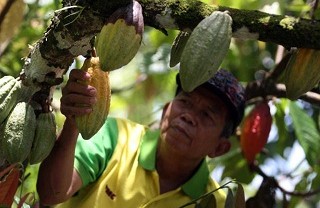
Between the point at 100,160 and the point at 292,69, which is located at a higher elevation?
the point at 292,69

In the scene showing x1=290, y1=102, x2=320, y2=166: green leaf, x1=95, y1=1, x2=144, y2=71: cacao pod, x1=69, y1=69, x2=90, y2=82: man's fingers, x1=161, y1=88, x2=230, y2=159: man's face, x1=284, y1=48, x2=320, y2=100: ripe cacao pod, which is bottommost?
x1=290, y1=102, x2=320, y2=166: green leaf

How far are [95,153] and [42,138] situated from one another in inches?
25.0

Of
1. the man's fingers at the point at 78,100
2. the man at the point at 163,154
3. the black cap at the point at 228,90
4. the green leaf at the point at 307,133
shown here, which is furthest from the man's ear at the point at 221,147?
the man's fingers at the point at 78,100

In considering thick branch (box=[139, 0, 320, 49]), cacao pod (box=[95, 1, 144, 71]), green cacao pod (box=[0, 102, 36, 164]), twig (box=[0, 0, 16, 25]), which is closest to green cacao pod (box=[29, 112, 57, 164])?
green cacao pod (box=[0, 102, 36, 164])

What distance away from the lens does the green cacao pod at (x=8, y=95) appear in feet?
5.84

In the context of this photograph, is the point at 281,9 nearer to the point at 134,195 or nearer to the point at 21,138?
the point at 134,195

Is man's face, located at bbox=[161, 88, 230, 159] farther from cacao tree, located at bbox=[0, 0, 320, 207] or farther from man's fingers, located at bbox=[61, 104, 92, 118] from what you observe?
man's fingers, located at bbox=[61, 104, 92, 118]

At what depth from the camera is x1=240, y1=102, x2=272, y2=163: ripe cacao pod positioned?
9.19 ft

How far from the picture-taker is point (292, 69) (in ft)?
5.85

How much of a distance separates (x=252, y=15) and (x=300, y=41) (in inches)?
4.8

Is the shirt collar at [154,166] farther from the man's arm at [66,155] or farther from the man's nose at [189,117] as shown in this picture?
the man's arm at [66,155]

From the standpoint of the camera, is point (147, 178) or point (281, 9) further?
point (281, 9)

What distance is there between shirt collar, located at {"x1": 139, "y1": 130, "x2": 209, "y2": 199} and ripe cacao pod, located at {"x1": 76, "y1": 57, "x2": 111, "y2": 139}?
0.72 metres

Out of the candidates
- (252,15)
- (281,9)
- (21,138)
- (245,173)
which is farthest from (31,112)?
(245,173)
